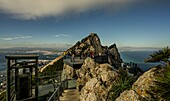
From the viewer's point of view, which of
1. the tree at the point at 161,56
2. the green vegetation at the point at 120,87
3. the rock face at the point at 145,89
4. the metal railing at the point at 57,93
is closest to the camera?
the rock face at the point at 145,89

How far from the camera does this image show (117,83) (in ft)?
46.0

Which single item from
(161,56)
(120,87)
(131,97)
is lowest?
(120,87)

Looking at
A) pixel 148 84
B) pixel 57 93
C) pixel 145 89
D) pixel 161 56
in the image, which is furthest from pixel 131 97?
pixel 57 93

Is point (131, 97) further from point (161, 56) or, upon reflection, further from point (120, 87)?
point (120, 87)

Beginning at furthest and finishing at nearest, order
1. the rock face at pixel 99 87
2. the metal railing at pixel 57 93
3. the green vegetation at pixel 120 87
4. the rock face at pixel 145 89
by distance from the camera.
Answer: the rock face at pixel 99 87
the green vegetation at pixel 120 87
the metal railing at pixel 57 93
the rock face at pixel 145 89

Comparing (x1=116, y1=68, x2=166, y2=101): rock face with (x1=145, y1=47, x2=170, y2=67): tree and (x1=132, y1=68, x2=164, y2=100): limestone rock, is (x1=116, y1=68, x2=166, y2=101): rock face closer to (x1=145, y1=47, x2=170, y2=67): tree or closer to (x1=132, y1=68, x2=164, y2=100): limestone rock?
(x1=132, y1=68, x2=164, y2=100): limestone rock

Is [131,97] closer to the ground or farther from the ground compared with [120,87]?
farther from the ground

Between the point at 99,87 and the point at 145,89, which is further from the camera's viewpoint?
the point at 99,87

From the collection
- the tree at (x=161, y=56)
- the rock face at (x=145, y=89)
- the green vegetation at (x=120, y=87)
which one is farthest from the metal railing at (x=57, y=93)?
the tree at (x=161, y=56)

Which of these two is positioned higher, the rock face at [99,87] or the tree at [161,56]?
the tree at [161,56]

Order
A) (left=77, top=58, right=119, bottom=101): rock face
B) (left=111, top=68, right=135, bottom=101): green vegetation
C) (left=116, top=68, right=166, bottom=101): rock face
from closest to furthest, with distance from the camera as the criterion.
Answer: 1. (left=116, top=68, right=166, bottom=101): rock face
2. (left=111, top=68, right=135, bottom=101): green vegetation
3. (left=77, top=58, right=119, bottom=101): rock face

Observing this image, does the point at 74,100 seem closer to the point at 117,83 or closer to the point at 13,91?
the point at 117,83

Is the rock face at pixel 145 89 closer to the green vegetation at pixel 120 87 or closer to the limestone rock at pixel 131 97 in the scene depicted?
the limestone rock at pixel 131 97

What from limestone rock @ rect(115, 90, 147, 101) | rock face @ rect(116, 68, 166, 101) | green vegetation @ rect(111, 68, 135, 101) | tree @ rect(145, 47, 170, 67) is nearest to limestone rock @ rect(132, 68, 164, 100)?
rock face @ rect(116, 68, 166, 101)
